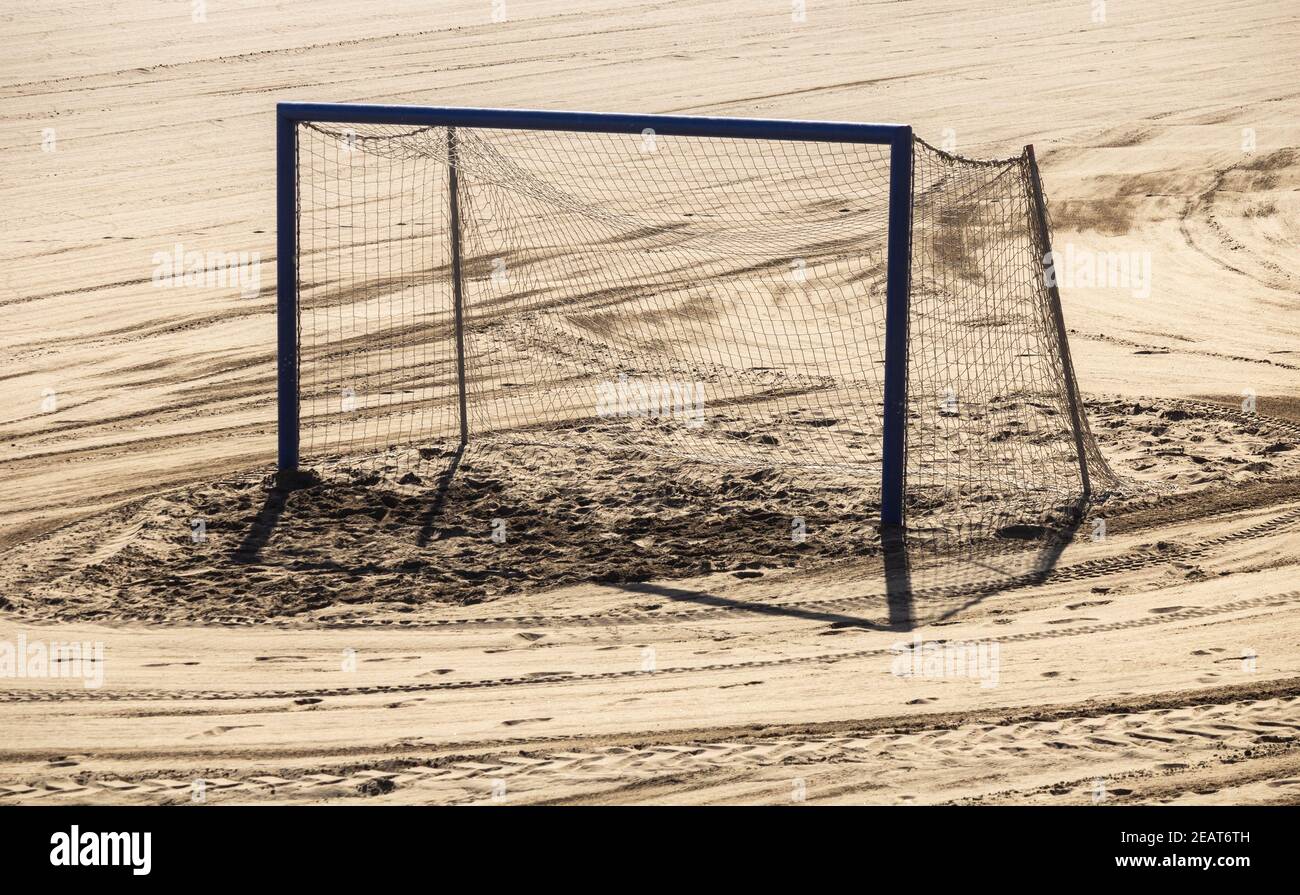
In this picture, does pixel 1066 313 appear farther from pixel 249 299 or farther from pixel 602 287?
pixel 249 299

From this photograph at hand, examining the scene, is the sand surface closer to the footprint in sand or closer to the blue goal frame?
the footprint in sand

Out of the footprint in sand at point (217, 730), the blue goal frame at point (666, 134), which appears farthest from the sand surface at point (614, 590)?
the blue goal frame at point (666, 134)

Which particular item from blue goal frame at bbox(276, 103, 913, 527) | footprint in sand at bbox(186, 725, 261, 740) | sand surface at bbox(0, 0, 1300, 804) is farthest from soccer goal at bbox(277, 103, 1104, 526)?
footprint in sand at bbox(186, 725, 261, 740)

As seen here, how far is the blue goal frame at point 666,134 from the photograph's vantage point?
25.1ft

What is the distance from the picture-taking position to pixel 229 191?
629 inches

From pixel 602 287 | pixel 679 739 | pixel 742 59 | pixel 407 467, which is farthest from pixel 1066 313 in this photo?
pixel 742 59

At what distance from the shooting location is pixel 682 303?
12469mm

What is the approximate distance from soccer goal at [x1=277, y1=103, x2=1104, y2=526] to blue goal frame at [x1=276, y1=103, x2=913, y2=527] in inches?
0.6

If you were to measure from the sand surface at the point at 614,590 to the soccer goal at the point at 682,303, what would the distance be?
54cm

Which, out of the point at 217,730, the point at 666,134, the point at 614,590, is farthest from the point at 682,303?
the point at 217,730

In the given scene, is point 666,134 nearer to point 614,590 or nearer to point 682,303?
point 614,590

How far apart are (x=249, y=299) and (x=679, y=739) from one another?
327 inches

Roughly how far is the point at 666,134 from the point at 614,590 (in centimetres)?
253

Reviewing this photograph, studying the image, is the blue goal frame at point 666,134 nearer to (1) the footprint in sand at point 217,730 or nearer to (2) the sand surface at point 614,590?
(2) the sand surface at point 614,590
